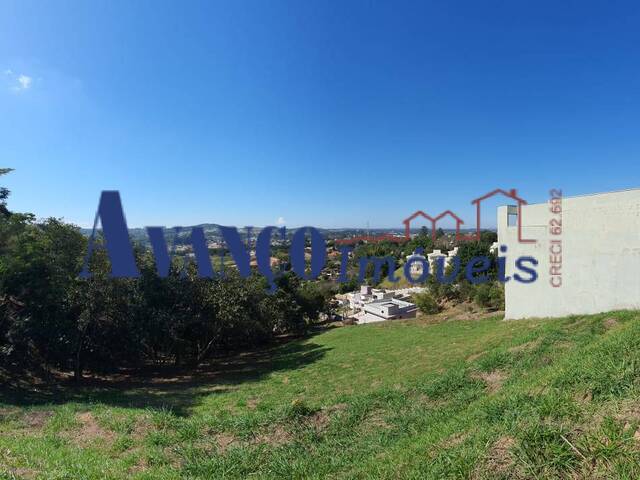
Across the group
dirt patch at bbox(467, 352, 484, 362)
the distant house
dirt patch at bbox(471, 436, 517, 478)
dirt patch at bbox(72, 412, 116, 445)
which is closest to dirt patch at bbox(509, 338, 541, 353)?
dirt patch at bbox(467, 352, 484, 362)

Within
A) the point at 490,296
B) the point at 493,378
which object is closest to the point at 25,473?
the point at 493,378

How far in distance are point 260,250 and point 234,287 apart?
12.2 ft

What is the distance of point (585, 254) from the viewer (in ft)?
32.2

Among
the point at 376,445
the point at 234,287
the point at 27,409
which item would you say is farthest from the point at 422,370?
the point at 234,287

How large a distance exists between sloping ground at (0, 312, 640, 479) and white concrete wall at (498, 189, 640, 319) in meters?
1.41

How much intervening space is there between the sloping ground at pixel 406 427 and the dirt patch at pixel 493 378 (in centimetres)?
3

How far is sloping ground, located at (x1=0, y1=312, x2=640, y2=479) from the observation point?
2.51 metres

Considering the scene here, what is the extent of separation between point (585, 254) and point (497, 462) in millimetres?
10046

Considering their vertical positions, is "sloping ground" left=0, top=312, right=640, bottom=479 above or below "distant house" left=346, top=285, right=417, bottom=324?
above

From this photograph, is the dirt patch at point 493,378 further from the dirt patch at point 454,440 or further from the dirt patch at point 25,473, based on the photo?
the dirt patch at point 25,473

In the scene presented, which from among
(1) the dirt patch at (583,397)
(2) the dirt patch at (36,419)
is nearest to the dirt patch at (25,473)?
(2) the dirt patch at (36,419)

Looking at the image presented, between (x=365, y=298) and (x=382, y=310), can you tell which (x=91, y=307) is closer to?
(x=382, y=310)

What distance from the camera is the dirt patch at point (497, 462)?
94.5 inches

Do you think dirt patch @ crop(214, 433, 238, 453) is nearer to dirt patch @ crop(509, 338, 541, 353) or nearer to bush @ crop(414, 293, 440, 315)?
dirt patch @ crop(509, 338, 541, 353)
